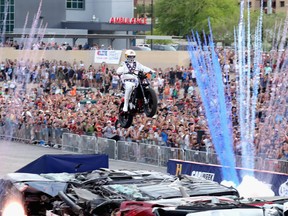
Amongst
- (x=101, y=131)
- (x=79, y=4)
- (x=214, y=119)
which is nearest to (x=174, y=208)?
(x=214, y=119)

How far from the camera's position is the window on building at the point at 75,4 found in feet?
251

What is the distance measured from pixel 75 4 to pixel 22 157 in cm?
4493

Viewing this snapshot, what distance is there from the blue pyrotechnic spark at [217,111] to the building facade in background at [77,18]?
112 feet

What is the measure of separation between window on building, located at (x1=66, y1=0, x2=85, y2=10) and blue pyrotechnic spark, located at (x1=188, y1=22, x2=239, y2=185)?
39.7 meters

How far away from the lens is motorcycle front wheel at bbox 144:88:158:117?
65.6 feet

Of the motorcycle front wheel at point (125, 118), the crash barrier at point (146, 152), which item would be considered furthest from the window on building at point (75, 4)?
the motorcycle front wheel at point (125, 118)

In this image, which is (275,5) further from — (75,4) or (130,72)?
(130,72)

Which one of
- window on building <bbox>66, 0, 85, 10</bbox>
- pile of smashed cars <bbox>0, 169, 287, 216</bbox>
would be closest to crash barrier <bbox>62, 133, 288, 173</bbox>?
pile of smashed cars <bbox>0, 169, 287, 216</bbox>

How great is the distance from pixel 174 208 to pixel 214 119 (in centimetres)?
1646

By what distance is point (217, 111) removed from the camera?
1145 inches

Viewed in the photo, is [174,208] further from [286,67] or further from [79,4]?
[79,4]

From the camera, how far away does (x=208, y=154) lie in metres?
25.5

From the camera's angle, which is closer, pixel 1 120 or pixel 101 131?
pixel 101 131

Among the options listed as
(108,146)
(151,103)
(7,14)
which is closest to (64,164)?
(151,103)
